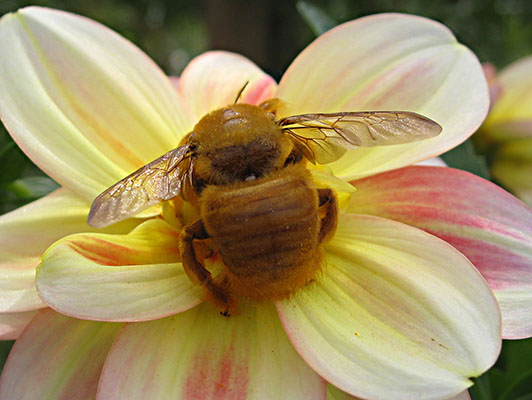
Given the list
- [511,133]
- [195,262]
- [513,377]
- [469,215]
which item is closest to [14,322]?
[195,262]

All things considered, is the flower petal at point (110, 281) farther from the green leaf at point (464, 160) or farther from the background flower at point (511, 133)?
the background flower at point (511, 133)

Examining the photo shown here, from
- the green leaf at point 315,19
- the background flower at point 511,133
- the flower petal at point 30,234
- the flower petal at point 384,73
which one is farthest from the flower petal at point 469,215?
the background flower at point 511,133

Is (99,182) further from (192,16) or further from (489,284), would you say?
(192,16)

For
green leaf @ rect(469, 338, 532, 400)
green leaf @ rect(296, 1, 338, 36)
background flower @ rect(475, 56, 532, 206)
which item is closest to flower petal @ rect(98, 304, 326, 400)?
green leaf @ rect(469, 338, 532, 400)

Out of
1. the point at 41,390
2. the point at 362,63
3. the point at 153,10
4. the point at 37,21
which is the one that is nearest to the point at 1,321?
the point at 41,390

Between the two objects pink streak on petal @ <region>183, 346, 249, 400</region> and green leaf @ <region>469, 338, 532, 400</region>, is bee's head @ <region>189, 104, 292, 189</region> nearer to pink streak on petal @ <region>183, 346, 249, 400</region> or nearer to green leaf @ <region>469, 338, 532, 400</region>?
pink streak on petal @ <region>183, 346, 249, 400</region>
